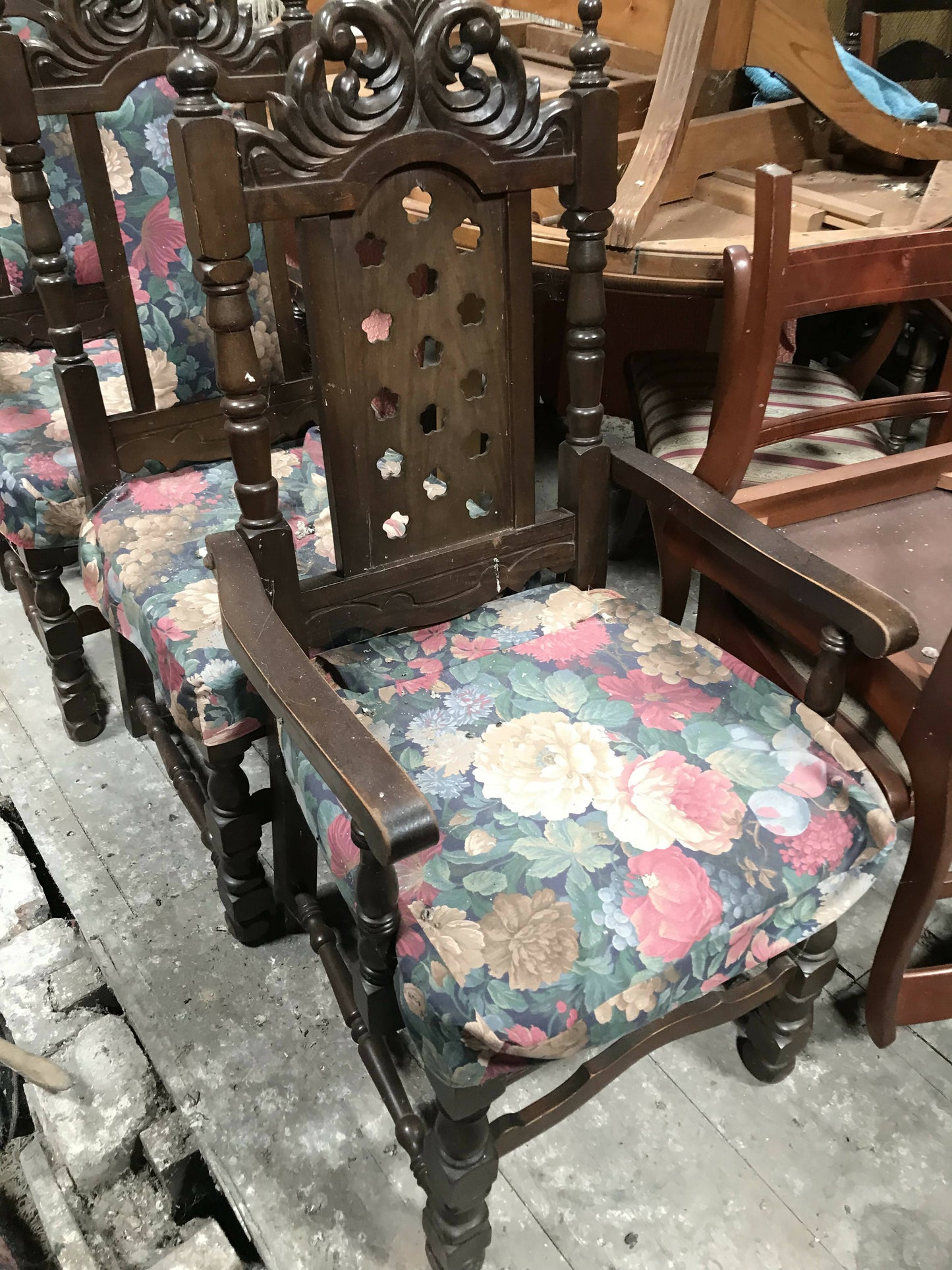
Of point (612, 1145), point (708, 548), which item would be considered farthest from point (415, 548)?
point (612, 1145)

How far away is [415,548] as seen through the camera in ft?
4.18

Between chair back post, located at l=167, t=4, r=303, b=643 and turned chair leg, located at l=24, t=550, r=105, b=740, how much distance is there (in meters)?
0.84

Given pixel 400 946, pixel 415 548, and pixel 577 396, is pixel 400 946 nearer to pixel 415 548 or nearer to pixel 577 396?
pixel 415 548

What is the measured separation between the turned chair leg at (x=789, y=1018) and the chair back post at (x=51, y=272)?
4.35ft

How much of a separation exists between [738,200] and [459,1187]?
167cm

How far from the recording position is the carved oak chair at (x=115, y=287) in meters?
1.41

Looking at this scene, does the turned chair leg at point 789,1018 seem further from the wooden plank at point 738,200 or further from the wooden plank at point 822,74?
the wooden plank at point 822,74

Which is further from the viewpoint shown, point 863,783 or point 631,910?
point 863,783

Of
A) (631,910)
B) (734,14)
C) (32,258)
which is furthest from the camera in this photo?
(734,14)

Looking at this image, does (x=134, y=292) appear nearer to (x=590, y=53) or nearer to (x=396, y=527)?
(x=396, y=527)

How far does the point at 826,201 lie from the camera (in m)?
1.73

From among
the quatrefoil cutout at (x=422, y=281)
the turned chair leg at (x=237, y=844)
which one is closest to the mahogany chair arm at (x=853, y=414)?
the quatrefoil cutout at (x=422, y=281)

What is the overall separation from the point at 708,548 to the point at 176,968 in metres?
1.07

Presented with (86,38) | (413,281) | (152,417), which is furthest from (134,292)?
(413,281)
